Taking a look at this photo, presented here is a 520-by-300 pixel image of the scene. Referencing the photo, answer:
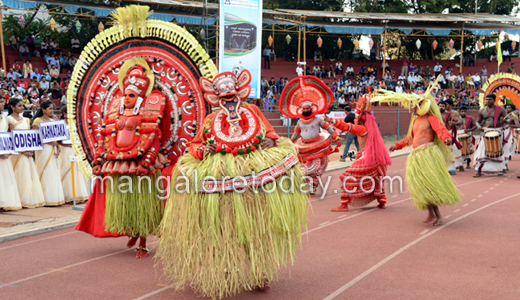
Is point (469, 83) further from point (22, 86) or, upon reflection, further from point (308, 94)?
point (22, 86)

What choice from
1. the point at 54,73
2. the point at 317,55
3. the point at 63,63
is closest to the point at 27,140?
the point at 54,73

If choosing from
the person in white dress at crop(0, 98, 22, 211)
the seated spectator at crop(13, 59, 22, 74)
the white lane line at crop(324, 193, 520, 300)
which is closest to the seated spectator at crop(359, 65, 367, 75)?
the seated spectator at crop(13, 59, 22, 74)

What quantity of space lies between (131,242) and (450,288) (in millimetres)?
3656

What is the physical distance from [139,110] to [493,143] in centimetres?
1039

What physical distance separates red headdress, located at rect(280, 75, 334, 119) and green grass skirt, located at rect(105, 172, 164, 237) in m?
4.30

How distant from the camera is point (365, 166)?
8414 millimetres

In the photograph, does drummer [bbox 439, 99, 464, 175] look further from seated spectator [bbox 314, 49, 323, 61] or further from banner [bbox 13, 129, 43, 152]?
seated spectator [bbox 314, 49, 323, 61]

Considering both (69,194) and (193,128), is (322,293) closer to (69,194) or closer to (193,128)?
(193,128)

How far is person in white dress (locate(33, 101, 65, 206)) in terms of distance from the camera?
Answer: 8.78m

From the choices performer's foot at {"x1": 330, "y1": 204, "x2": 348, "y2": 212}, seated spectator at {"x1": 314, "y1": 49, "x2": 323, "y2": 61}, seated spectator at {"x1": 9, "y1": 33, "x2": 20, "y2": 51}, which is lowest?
performer's foot at {"x1": 330, "y1": 204, "x2": 348, "y2": 212}

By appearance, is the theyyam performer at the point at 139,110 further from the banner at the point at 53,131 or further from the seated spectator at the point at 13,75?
the seated spectator at the point at 13,75

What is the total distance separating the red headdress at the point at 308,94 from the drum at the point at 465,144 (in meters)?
6.87

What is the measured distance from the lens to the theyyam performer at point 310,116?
361 inches

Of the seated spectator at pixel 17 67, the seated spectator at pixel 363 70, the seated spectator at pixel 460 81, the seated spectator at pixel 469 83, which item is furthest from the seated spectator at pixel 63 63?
the seated spectator at pixel 469 83
